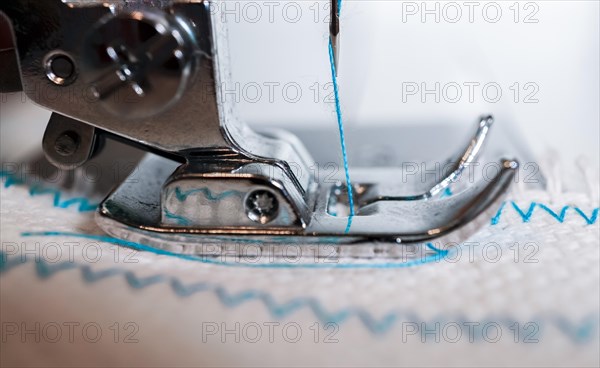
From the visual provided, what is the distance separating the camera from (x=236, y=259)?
0.68 metres

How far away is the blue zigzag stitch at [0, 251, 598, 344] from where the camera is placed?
576 millimetres

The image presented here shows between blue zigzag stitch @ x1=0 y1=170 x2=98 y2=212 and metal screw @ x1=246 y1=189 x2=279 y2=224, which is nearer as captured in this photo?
metal screw @ x1=246 y1=189 x2=279 y2=224

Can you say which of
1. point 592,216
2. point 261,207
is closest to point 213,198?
point 261,207

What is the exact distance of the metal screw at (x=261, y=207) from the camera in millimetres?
669

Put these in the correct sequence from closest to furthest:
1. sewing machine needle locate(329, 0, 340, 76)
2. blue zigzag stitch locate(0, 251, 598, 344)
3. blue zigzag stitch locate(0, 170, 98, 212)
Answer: blue zigzag stitch locate(0, 251, 598, 344) → sewing machine needle locate(329, 0, 340, 76) → blue zigzag stitch locate(0, 170, 98, 212)

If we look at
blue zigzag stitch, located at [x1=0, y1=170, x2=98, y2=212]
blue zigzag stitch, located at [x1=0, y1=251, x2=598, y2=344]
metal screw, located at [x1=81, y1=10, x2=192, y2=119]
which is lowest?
blue zigzag stitch, located at [x1=0, y1=251, x2=598, y2=344]

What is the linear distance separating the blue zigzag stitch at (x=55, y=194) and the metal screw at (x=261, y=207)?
24 centimetres

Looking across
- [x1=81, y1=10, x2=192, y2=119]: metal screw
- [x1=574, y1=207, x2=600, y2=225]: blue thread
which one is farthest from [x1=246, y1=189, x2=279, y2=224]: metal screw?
[x1=574, y1=207, x2=600, y2=225]: blue thread

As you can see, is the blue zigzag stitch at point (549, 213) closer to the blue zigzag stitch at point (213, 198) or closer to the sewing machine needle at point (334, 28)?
the blue zigzag stitch at point (213, 198)

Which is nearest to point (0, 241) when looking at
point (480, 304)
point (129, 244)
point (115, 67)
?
point (129, 244)

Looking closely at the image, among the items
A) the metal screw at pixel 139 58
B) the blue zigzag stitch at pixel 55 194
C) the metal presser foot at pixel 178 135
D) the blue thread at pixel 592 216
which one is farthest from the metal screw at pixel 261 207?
the blue thread at pixel 592 216

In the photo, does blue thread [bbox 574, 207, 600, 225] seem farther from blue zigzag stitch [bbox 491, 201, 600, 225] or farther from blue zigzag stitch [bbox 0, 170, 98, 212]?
blue zigzag stitch [bbox 0, 170, 98, 212]

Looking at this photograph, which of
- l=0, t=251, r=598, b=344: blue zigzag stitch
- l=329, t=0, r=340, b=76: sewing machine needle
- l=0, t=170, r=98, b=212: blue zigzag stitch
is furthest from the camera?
l=0, t=170, r=98, b=212: blue zigzag stitch

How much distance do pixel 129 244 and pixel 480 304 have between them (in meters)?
0.35
